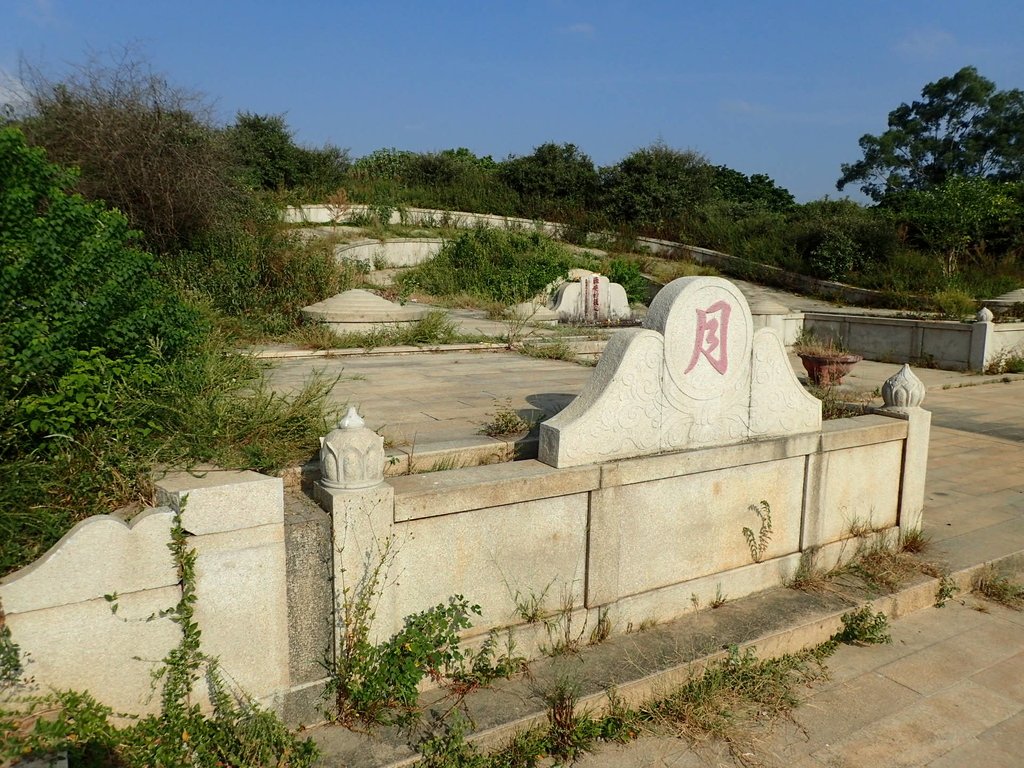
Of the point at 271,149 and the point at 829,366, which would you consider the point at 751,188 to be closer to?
the point at 271,149

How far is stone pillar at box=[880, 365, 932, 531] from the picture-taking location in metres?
4.63

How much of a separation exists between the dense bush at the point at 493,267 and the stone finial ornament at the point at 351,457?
12.5 m

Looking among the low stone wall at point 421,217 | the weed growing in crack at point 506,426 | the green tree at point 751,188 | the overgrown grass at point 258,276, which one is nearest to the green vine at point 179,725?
the weed growing in crack at point 506,426

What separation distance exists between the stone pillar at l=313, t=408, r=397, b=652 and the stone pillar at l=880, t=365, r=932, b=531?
11.3ft

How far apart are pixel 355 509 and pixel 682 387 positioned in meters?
1.82

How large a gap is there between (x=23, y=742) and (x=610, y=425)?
2.50m

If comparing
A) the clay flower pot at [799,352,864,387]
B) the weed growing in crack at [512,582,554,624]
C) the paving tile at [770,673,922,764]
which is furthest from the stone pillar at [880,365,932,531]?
the clay flower pot at [799,352,864,387]

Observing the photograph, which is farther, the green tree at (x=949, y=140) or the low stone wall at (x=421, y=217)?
the green tree at (x=949, y=140)

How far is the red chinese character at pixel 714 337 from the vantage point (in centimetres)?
371

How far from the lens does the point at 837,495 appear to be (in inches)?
172

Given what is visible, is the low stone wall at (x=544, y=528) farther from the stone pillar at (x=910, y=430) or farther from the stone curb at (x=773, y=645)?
the stone curb at (x=773, y=645)

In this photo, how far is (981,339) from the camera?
11992 millimetres

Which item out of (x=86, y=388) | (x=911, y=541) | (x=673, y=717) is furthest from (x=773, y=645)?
(x=86, y=388)

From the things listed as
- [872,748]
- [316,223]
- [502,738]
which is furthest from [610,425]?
[316,223]
